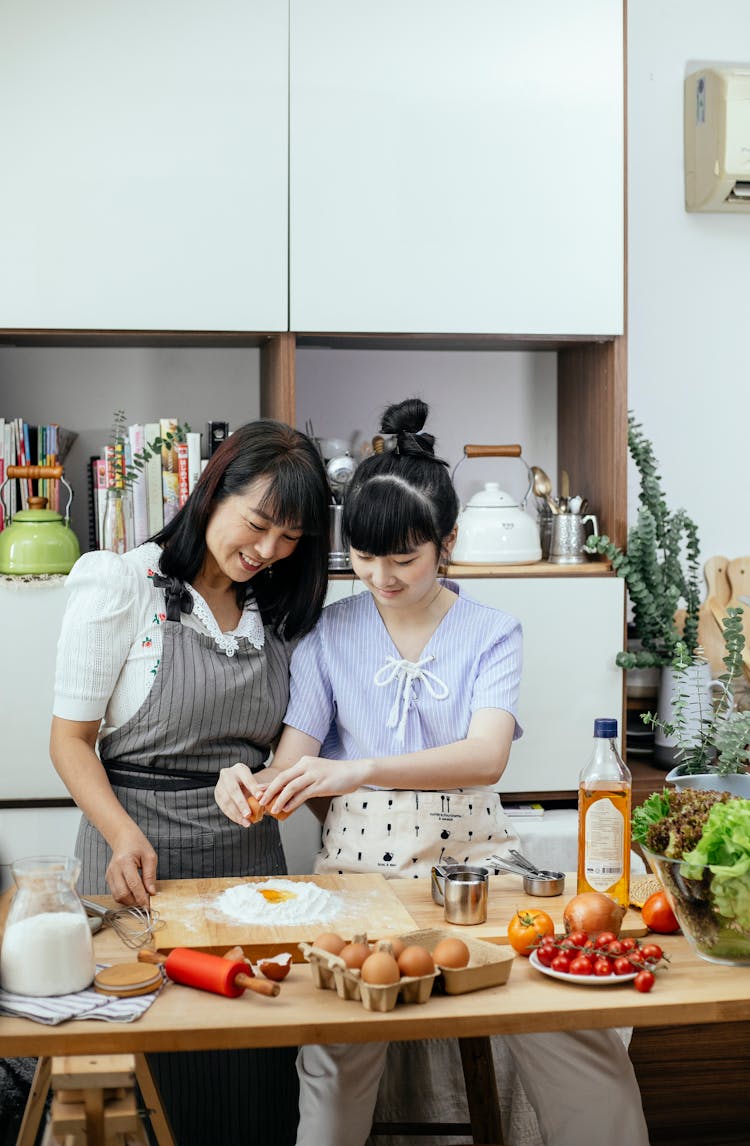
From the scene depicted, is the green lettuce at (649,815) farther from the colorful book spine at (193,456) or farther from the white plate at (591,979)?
the colorful book spine at (193,456)

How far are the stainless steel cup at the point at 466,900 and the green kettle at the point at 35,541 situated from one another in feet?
4.15

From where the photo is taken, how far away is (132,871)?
1.62 meters

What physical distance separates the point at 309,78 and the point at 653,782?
164 centimetres

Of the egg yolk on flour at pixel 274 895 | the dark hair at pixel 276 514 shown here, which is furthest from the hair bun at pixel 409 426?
the egg yolk on flour at pixel 274 895

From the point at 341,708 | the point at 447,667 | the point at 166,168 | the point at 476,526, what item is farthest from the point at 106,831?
the point at 166,168

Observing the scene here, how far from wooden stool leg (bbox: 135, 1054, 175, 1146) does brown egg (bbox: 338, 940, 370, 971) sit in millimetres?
240

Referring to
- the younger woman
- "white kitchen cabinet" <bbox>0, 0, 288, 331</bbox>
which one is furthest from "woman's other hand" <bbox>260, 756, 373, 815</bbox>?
"white kitchen cabinet" <bbox>0, 0, 288, 331</bbox>

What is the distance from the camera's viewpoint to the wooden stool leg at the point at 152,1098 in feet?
4.26

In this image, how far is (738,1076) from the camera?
2170 millimetres

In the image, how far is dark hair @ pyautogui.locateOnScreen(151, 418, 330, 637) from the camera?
6.07 ft

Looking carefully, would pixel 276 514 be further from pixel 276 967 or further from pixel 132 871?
pixel 276 967

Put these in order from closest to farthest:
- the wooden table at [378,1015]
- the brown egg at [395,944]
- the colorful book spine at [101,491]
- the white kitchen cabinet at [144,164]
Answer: the wooden table at [378,1015]
the brown egg at [395,944]
the white kitchen cabinet at [144,164]
the colorful book spine at [101,491]

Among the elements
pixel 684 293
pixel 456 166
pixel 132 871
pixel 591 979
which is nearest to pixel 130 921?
pixel 132 871

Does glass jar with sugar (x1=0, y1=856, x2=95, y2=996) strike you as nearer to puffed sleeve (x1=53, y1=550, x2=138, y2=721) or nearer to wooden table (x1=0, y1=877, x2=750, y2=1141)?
wooden table (x1=0, y1=877, x2=750, y2=1141)
